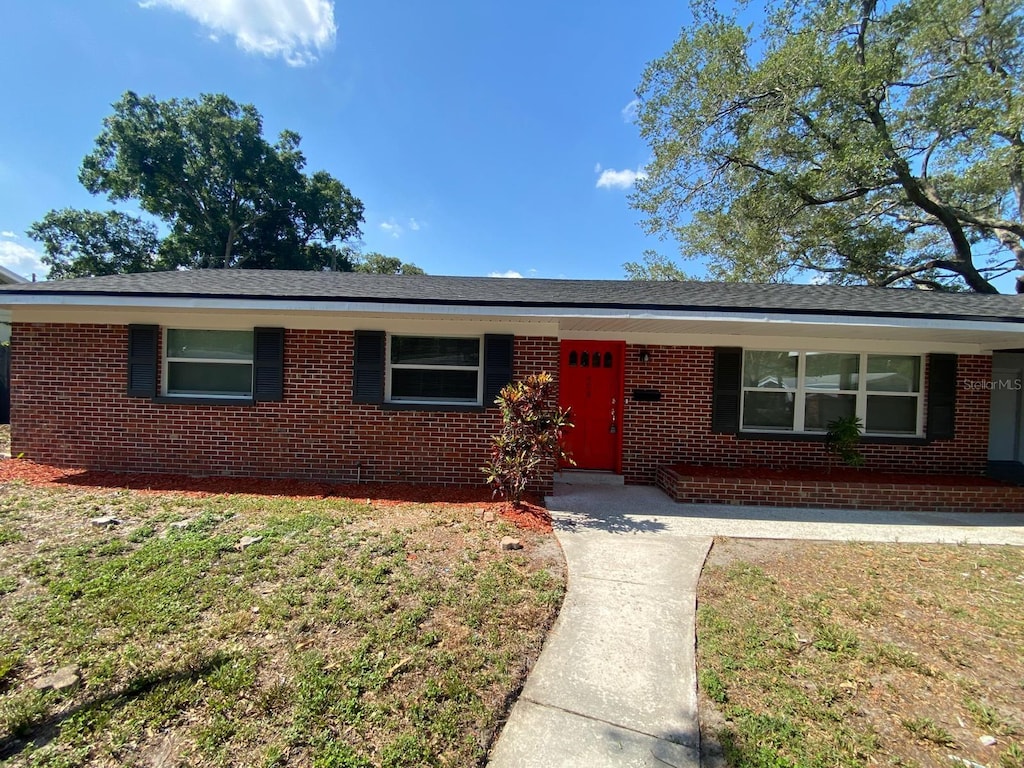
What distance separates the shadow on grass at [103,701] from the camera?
203cm

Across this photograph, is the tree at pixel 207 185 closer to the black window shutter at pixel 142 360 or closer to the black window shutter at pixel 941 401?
the black window shutter at pixel 142 360

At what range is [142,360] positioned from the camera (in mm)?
6406

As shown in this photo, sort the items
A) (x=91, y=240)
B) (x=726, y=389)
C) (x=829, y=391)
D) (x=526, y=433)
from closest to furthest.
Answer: (x=526, y=433) → (x=726, y=389) → (x=829, y=391) → (x=91, y=240)

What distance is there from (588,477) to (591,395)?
4.37 feet

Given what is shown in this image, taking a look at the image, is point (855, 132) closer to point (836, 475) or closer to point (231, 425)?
point (836, 475)

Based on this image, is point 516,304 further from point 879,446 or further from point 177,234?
point 177,234

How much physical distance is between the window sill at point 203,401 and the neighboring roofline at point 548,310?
4.85ft

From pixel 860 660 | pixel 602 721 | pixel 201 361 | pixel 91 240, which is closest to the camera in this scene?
pixel 602 721

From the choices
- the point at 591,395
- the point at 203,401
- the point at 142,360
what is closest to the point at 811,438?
the point at 591,395

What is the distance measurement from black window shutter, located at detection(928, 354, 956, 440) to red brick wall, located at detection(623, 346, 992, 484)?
0.17m

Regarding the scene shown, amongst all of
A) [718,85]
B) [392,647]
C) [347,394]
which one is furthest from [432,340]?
[718,85]

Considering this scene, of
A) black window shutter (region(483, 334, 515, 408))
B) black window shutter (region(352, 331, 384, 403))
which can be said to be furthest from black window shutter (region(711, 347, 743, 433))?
black window shutter (region(352, 331, 384, 403))

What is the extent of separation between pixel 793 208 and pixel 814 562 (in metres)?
13.7

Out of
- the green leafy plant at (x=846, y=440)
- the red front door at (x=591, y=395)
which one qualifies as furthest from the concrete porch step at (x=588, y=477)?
the green leafy plant at (x=846, y=440)
